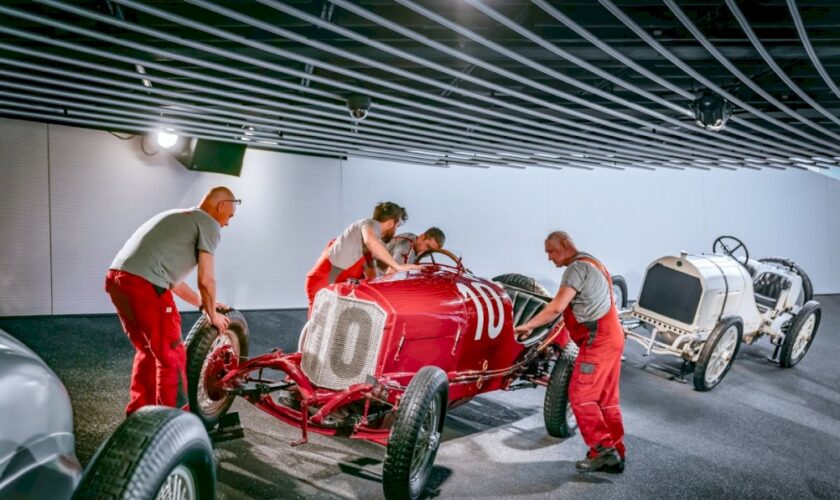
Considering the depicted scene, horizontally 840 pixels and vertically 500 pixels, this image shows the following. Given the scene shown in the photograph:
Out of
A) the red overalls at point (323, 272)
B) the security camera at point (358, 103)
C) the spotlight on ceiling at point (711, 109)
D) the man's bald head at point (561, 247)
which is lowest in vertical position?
the red overalls at point (323, 272)

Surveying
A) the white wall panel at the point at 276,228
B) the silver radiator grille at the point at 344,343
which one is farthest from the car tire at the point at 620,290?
the silver radiator grille at the point at 344,343

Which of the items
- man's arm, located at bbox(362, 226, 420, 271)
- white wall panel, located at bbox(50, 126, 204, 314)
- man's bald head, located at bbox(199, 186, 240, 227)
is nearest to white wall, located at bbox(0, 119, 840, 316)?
white wall panel, located at bbox(50, 126, 204, 314)

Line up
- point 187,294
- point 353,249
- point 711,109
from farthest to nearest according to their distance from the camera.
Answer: point 711,109
point 353,249
point 187,294

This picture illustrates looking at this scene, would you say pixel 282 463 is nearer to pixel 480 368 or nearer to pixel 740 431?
pixel 480 368

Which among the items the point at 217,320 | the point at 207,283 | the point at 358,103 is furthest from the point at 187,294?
the point at 358,103

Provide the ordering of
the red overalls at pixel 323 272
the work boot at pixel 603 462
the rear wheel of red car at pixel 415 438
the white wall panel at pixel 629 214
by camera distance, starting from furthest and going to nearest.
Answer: the white wall panel at pixel 629 214, the red overalls at pixel 323 272, the work boot at pixel 603 462, the rear wheel of red car at pixel 415 438

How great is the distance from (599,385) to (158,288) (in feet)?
9.04

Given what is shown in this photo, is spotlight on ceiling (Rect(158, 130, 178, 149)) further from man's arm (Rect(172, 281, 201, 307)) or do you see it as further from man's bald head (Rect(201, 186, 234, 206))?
man's bald head (Rect(201, 186, 234, 206))

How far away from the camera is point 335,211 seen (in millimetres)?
9625

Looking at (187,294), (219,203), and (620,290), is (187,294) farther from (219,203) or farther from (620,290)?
(620,290)

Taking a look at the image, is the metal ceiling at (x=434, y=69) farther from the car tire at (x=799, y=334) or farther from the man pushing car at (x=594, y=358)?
the car tire at (x=799, y=334)

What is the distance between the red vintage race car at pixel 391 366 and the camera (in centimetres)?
313

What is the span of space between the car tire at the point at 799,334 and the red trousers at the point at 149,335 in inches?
256

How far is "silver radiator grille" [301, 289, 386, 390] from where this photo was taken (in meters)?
3.47
